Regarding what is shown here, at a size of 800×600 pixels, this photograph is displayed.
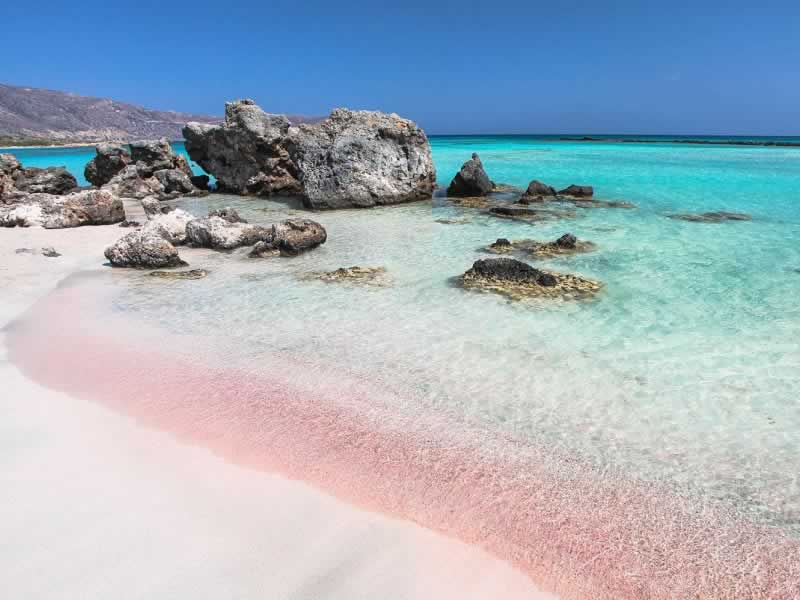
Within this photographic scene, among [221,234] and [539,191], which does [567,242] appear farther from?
[539,191]

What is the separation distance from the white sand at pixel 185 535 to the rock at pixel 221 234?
286 inches

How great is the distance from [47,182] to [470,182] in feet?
54.7

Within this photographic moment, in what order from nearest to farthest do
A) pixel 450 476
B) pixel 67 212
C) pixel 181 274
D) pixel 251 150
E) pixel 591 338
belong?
pixel 450 476 < pixel 591 338 < pixel 181 274 < pixel 67 212 < pixel 251 150

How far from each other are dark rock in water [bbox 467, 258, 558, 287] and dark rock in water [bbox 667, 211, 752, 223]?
26.0 ft

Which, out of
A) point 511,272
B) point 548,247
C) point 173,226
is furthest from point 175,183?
point 511,272

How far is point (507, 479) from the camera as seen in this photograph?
11.8ft

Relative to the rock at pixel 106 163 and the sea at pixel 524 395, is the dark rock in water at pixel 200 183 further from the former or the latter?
the sea at pixel 524 395

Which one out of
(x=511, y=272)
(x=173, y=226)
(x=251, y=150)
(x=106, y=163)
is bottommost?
(x=511, y=272)

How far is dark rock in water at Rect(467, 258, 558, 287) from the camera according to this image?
7.90m

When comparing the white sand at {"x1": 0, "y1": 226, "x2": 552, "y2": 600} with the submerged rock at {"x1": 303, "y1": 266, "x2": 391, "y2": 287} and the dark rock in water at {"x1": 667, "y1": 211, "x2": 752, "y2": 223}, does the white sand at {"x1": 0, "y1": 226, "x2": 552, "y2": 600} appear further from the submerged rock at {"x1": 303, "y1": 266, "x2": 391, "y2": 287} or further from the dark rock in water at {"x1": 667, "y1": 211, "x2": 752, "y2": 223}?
the dark rock in water at {"x1": 667, "y1": 211, "x2": 752, "y2": 223}

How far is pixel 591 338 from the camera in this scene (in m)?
6.03

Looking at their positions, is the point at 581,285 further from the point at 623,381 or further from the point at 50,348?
the point at 50,348

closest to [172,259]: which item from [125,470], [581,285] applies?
[125,470]

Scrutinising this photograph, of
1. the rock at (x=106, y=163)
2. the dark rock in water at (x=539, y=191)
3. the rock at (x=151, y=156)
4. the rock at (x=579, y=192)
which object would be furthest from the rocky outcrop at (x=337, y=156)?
the rock at (x=106, y=163)
